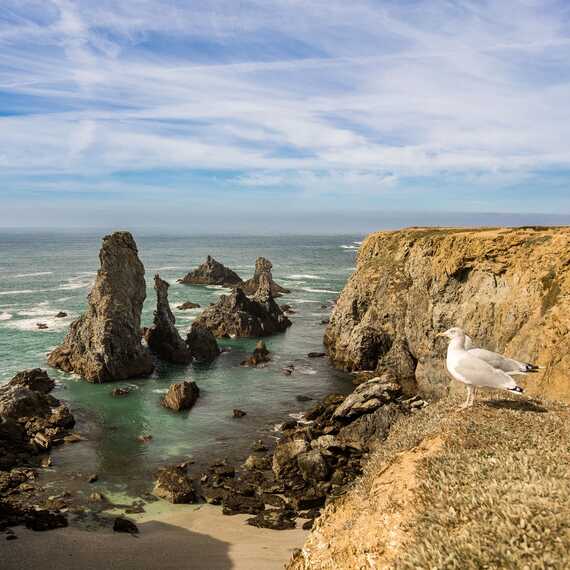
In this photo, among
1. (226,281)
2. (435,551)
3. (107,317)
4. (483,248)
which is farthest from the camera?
(226,281)

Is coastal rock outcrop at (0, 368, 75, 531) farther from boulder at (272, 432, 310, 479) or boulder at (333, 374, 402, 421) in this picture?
boulder at (333, 374, 402, 421)

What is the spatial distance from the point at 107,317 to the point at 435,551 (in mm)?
48769

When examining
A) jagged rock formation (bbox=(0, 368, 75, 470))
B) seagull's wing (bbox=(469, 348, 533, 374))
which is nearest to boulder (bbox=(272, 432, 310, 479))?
jagged rock formation (bbox=(0, 368, 75, 470))

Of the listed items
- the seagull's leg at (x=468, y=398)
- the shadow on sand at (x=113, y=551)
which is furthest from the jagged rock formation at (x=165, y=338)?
the seagull's leg at (x=468, y=398)

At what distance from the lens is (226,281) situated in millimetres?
124438

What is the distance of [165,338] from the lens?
196 ft

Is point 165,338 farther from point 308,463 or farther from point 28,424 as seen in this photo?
point 308,463

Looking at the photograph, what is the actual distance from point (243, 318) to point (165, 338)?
15.4 metres

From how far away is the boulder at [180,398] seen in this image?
143 feet

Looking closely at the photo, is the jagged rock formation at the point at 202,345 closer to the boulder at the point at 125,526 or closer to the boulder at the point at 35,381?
the boulder at the point at 35,381

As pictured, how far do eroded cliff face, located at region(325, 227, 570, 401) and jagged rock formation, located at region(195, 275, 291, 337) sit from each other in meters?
11.8

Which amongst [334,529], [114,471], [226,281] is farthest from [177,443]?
[226,281]

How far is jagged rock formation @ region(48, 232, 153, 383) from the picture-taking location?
51406 millimetres

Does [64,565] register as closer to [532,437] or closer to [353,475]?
[353,475]
